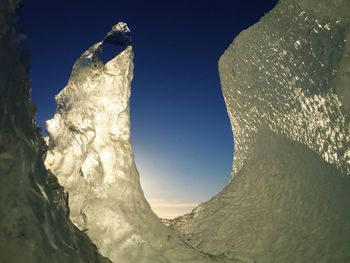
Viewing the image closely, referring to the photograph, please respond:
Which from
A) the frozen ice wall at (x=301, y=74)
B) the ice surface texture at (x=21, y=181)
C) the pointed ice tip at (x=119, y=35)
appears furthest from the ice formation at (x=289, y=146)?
the ice surface texture at (x=21, y=181)

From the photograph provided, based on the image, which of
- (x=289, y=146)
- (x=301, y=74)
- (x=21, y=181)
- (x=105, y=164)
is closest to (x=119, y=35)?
(x=105, y=164)

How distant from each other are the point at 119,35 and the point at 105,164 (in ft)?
3.36

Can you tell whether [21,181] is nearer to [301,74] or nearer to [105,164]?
[105,164]

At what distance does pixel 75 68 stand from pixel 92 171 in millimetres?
838

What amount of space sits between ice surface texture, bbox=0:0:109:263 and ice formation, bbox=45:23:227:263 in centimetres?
93

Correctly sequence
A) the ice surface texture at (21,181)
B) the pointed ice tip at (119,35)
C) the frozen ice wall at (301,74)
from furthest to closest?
the pointed ice tip at (119,35)
the frozen ice wall at (301,74)
the ice surface texture at (21,181)

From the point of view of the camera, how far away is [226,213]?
3.76 meters

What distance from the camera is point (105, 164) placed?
301 cm

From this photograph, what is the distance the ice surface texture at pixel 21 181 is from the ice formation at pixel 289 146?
1.84 m

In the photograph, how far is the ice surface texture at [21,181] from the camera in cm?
147

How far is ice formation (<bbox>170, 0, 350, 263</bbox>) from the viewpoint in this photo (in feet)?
9.21

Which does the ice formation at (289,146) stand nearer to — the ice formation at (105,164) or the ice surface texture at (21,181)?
the ice formation at (105,164)

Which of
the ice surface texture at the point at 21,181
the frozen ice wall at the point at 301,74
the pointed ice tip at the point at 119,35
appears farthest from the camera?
the pointed ice tip at the point at 119,35

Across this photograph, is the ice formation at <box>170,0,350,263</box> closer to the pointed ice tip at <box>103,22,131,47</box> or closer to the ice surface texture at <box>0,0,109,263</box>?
the pointed ice tip at <box>103,22,131,47</box>
